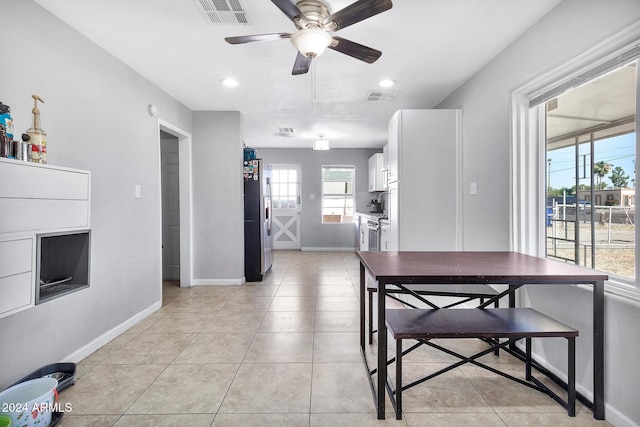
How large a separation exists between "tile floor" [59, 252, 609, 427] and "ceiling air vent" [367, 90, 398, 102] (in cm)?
253

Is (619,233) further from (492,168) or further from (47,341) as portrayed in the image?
(47,341)

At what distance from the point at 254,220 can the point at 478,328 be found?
3.45 metres

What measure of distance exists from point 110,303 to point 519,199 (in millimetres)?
3535

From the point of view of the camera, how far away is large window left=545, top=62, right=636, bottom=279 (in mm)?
1674

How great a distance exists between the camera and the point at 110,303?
8.62ft

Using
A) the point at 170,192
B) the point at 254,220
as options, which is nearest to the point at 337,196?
the point at 254,220

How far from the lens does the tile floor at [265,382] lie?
1649 mm

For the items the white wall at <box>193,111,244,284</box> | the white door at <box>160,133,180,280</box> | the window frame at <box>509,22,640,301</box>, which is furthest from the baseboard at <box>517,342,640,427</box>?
the white door at <box>160,133,180,280</box>

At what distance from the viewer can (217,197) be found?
4309 millimetres

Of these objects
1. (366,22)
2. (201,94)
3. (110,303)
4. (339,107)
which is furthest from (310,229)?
(366,22)

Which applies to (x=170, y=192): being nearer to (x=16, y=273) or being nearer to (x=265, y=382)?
(x=16, y=273)

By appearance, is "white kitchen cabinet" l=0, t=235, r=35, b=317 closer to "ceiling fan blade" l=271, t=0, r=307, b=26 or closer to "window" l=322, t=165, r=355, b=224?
"ceiling fan blade" l=271, t=0, r=307, b=26

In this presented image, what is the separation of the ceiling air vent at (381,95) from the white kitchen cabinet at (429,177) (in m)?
0.49

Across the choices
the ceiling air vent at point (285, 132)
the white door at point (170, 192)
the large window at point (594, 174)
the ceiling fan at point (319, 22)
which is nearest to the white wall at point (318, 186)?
the ceiling air vent at point (285, 132)
